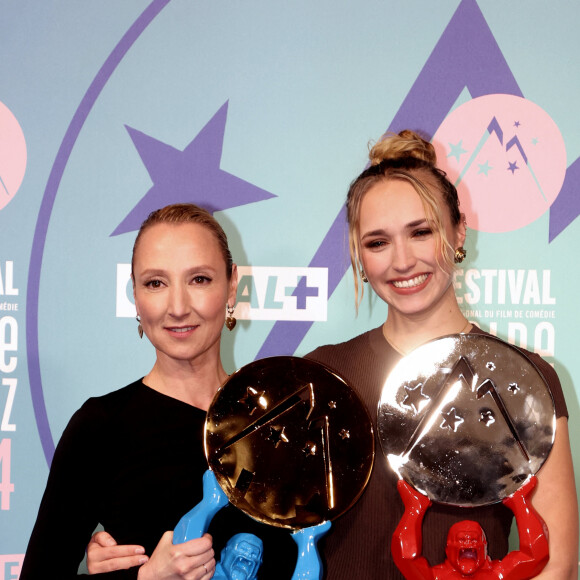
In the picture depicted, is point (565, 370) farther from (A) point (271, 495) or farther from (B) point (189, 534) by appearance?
(B) point (189, 534)

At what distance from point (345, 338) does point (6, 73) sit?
4.03ft

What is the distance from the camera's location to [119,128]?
6.30ft

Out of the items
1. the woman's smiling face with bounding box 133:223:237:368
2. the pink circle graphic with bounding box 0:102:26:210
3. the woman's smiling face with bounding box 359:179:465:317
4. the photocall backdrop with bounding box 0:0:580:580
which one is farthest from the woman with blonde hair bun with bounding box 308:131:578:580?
the pink circle graphic with bounding box 0:102:26:210

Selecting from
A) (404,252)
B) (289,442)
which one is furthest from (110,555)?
(404,252)

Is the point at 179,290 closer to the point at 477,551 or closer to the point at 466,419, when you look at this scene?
the point at 466,419

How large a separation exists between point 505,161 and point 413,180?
57 centimetres

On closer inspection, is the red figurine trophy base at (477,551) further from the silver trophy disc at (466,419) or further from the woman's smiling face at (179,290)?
the woman's smiling face at (179,290)

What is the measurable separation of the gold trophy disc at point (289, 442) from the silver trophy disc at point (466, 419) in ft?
0.22

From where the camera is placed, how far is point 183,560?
114 cm

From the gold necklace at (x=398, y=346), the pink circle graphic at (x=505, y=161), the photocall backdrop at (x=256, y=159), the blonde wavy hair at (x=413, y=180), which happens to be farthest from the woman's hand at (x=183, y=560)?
the pink circle graphic at (x=505, y=161)

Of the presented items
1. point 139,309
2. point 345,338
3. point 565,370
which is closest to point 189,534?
point 139,309

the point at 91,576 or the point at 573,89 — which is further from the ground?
the point at 573,89

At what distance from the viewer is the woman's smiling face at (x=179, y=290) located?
1.38 meters

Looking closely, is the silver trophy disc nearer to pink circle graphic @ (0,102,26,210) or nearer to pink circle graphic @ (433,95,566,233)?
pink circle graphic @ (433,95,566,233)
